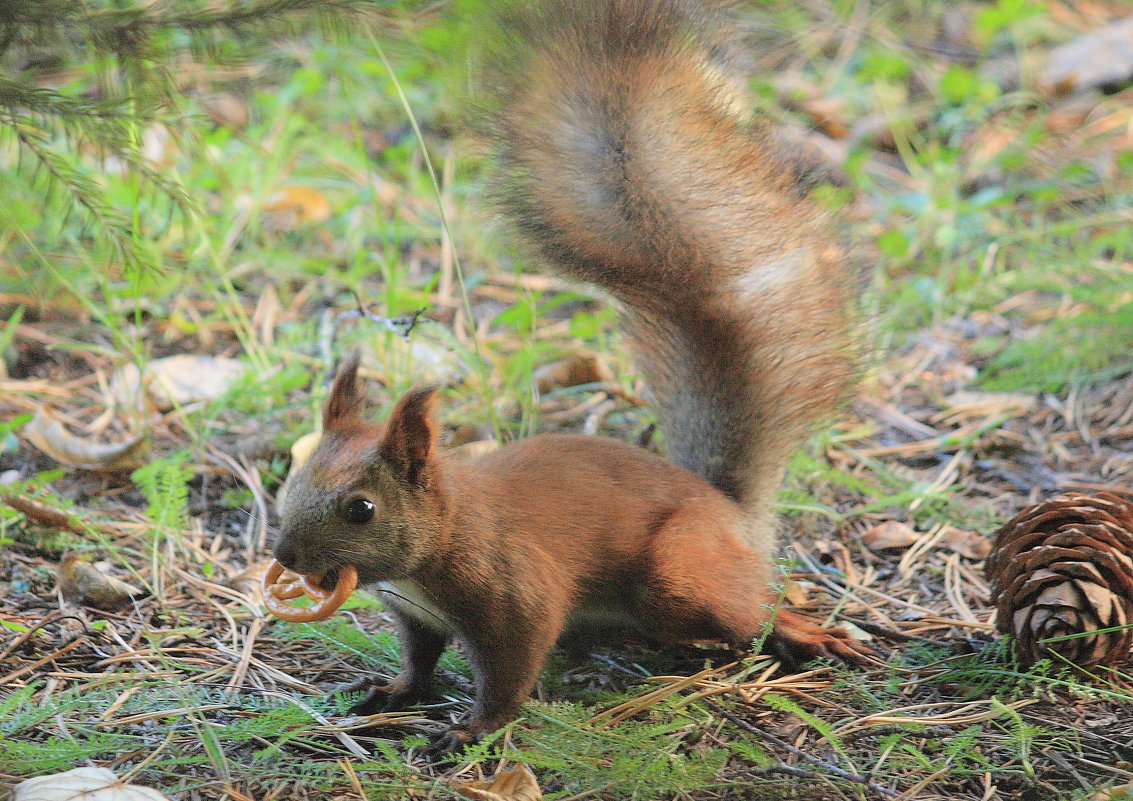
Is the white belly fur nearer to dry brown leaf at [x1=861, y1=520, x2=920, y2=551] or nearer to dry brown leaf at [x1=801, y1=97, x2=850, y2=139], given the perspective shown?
dry brown leaf at [x1=861, y1=520, x2=920, y2=551]

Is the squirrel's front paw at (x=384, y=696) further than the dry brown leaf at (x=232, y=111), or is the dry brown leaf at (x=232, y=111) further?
the dry brown leaf at (x=232, y=111)

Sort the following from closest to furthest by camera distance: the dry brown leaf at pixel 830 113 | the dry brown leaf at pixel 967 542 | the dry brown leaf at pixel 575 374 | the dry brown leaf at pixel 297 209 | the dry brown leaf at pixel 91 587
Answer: the dry brown leaf at pixel 91 587 → the dry brown leaf at pixel 967 542 → the dry brown leaf at pixel 575 374 → the dry brown leaf at pixel 297 209 → the dry brown leaf at pixel 830 113

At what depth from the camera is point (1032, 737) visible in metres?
1.47

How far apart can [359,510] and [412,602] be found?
0.19 meters

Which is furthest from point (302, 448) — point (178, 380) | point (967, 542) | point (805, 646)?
point (967, 542)

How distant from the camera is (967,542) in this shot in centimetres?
215

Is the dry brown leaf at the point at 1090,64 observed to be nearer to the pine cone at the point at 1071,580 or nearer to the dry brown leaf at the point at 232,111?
the pine cone at the point at 1071,580

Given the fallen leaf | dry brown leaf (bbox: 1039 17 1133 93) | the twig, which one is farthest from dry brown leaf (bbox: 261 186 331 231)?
dry brown leaf (bbox: 1039 17 1133 93)

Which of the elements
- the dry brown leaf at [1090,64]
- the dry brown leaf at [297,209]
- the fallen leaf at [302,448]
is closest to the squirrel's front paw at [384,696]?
the fallen leaf at [302,448]

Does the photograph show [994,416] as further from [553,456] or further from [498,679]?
[498,679]

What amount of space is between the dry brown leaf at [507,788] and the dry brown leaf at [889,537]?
104 centimetres

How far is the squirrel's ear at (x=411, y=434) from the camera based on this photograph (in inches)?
60.5

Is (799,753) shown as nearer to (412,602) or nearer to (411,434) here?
(412,602)

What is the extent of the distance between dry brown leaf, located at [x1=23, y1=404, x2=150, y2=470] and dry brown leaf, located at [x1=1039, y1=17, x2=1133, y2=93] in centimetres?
341
